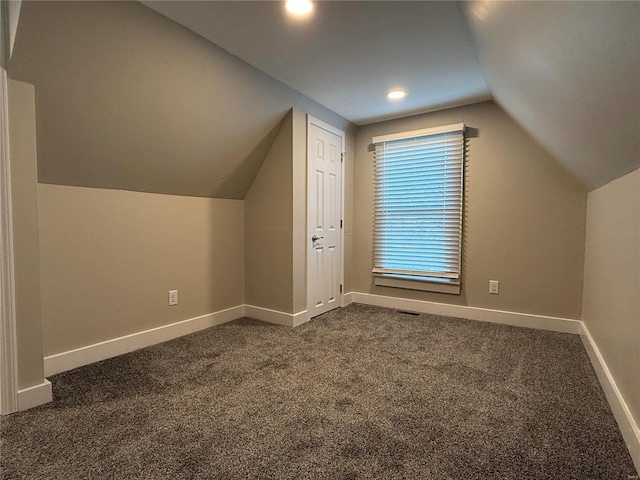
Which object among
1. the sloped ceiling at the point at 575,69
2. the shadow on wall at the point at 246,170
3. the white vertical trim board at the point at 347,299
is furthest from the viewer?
the white vertical trim board at the point at 347,299

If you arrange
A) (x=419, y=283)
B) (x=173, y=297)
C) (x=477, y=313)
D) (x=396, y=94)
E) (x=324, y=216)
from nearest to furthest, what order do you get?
(x=173, y=297), (x=396, y=94), (x=477, y=313), (x=324, y=216), (x=419, y=283)

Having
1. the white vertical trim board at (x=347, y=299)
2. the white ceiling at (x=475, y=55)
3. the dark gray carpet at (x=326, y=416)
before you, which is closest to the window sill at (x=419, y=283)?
the white vertical trim board at (x=347, y=299)

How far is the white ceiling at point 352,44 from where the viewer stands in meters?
1.85

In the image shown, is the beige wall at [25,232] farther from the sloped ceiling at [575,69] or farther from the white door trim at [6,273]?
the sloped ceiling at [575,69]

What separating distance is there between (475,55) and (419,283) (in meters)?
2.27

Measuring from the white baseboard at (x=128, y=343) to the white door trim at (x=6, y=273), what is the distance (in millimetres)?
439

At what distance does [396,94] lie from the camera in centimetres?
307

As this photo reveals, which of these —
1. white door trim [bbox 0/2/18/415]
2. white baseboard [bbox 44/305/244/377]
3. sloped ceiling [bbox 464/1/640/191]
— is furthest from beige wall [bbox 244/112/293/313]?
white door trim [bbox 0/2/18/415]

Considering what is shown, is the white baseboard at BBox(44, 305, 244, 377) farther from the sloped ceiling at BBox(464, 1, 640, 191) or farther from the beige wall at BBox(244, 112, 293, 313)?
the sloped ceiling at BBox(464, 1, 640, 191)

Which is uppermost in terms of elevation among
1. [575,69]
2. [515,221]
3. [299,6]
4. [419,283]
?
[299,6]

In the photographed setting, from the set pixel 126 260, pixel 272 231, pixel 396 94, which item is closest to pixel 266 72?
pixel 396 94

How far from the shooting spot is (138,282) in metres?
2.64

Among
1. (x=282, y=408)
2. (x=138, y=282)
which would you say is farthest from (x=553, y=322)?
(x=138, y=282)

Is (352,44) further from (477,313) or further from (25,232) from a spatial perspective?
(477,313)
